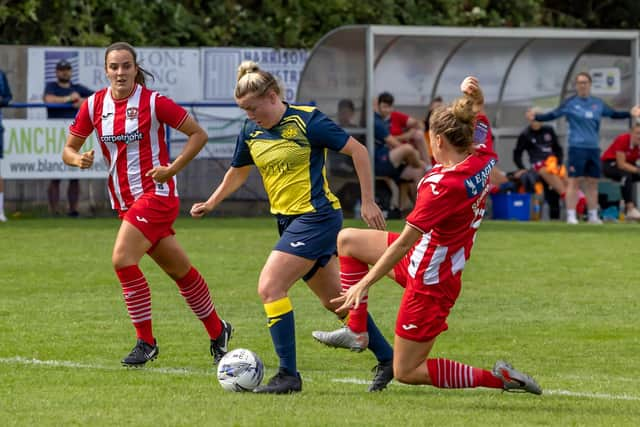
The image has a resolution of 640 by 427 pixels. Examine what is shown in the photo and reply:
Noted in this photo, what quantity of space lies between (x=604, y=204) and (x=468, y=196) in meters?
16.0

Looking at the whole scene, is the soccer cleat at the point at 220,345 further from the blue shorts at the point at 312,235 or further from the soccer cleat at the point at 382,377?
the soccer cleat at the point at 382,377

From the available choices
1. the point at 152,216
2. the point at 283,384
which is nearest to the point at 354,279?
the point at 283,384

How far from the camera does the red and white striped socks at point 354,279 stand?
24.9ft

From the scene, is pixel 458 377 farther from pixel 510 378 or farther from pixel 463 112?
pixel 463 112

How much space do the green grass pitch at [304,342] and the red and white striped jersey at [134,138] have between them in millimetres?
1027

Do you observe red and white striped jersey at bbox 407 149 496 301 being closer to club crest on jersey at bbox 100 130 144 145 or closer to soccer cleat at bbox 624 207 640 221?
club crest on jersey at bbox 100 130 144 145

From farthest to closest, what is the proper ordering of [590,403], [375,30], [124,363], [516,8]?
[516,8] → [375,30] → [124,363] → [590,403]

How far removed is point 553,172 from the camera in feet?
72.1

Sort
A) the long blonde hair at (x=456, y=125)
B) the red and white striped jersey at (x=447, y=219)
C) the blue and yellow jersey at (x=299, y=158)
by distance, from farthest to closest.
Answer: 1. the blue and yellow jersey at (x=299, y=158)
2. the long blonde hair at (x=456, y=125)
3. the red and white striped jersey at (x=447, y=219)

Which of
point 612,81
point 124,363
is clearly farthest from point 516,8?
point 124,363

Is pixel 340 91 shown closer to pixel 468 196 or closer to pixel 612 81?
pixel 612 81

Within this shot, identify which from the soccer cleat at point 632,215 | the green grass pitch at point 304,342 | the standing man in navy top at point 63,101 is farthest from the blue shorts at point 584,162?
the standing man in navy top at point 63,101

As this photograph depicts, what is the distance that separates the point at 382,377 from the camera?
762 centimetres

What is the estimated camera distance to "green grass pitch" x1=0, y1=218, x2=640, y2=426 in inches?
271
